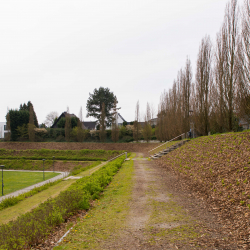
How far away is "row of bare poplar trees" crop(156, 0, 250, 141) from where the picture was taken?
11008mm

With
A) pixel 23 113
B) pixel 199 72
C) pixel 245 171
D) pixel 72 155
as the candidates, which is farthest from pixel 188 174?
pixel 23 113

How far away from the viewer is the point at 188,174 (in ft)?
33.3

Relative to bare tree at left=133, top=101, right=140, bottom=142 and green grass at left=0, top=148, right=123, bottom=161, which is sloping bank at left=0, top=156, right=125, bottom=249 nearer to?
green grass at left=0, top=148, right=123, bottom=161

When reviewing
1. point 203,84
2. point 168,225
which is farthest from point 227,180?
point 203,84

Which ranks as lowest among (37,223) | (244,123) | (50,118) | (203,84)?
(37,223)

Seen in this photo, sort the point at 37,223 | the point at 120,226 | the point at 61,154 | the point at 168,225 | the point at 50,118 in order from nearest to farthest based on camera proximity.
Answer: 1. the point at 37,223
2. the point at 168,225
3. the point at 120,226
4. the point at 61,154
5. the point at 50,118

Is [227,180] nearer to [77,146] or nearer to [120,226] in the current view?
[120,226]

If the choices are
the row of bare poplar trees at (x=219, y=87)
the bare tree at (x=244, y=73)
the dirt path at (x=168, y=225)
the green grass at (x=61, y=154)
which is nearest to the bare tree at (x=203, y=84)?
the row of bare poplar trees at (x=219, y=87)

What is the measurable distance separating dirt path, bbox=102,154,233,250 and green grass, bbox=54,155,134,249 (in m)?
0.21

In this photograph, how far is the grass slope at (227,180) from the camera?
15.7 ft

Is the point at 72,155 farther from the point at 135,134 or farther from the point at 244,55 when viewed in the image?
the point at 244,55

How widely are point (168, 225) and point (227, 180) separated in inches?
121

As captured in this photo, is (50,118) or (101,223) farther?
(50,118)

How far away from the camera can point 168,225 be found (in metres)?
4.92
